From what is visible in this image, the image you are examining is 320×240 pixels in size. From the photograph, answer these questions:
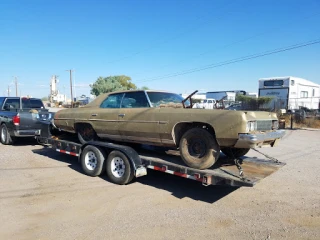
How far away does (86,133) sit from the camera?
6.88 metres

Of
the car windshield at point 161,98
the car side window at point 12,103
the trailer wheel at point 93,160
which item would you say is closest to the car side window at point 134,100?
the car windshield at point 161,98

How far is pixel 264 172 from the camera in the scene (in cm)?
496

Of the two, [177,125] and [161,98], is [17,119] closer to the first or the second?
[161,98]

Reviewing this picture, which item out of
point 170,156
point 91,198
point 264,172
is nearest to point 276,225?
point 264,172

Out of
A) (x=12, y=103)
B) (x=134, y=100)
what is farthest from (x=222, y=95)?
(x=134, y=100)

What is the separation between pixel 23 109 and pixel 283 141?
10.9 m

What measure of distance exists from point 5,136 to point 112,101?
6212 millimetres

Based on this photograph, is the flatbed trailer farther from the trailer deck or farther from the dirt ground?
the dirt ground

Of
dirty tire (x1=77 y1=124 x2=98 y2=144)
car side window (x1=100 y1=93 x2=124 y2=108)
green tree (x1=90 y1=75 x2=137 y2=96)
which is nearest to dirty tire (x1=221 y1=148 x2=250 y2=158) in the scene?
car side window (x1=100 y1=93 x2=124 y2=108)

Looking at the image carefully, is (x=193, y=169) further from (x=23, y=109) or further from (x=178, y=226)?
(x=23, y=109)

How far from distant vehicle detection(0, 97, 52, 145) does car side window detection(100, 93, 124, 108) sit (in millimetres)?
4221

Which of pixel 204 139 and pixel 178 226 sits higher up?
pixel 204 139

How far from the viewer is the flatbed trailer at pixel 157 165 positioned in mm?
4418

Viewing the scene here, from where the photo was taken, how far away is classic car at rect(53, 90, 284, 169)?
Result: 435cm
